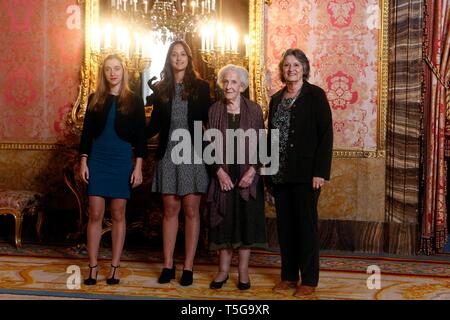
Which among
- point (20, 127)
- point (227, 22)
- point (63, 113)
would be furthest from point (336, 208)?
point (20, 127)

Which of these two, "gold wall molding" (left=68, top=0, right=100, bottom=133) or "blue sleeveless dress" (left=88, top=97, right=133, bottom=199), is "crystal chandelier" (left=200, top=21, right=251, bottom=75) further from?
"blue sleeveless dress" (left=88, top=97, right=133, bottom=199)

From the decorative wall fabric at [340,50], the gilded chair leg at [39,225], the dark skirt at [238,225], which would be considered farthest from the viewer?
the gilded chair leg at [39,225]

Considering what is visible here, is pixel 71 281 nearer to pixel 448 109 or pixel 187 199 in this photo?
pixel 187 199

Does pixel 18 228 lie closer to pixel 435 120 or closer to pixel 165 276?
pixel 165 276

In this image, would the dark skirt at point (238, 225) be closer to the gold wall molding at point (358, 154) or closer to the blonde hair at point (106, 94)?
the blonde hair at point (106, 94)

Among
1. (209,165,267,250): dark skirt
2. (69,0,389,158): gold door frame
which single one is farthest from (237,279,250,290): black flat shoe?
(69,0,389,158): gold door frame

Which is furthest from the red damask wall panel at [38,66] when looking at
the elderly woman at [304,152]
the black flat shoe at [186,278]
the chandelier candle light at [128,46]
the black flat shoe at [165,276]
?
the elderly woman at [304,152]

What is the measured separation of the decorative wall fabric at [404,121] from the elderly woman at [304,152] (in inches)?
64.7

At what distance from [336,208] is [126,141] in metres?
2.16

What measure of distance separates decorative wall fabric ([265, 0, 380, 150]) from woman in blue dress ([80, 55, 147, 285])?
1.76 m

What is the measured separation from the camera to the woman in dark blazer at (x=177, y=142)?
3.42m

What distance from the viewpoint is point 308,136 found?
3248 millimetres

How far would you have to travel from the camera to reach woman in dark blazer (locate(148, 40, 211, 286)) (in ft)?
11.2
